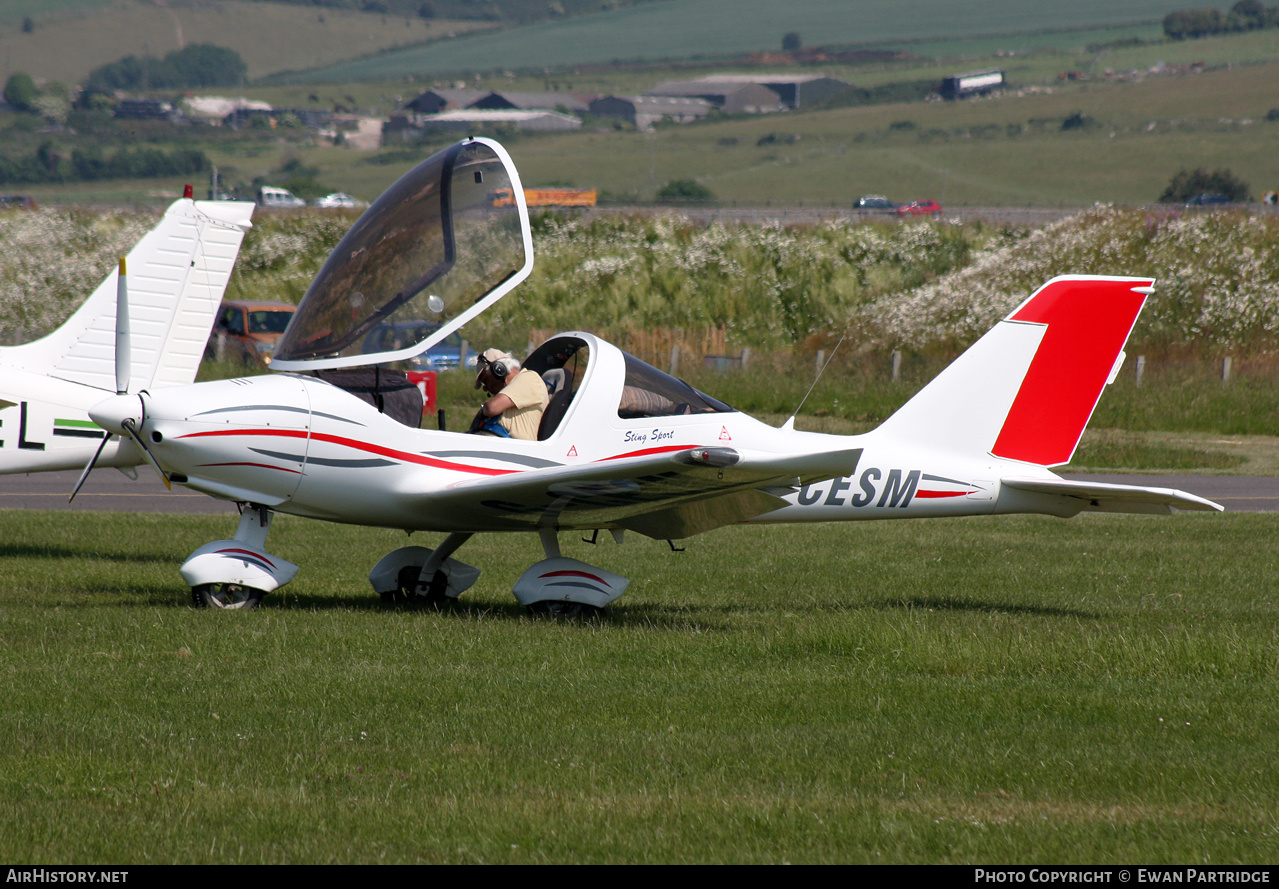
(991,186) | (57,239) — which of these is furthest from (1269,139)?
(57,239)

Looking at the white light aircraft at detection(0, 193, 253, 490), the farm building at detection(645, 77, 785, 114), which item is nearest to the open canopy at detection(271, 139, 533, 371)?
the white light aircraft at detection(0, 193, 253, 490)

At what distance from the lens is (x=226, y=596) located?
28.2ft

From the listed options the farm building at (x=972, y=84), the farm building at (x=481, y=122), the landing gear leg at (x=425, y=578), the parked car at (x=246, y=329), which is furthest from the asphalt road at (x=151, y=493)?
the farm building at (x=972, y=84)

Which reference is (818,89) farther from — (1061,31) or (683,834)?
(683,834)

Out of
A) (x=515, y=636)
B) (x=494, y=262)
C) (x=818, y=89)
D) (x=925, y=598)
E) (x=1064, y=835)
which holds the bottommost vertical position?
(x=1064, y=835)

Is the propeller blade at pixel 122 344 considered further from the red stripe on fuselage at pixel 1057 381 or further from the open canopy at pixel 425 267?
the red stripe on fuselage at pixel 1057 381

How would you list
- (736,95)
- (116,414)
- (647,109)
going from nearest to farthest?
(116,414)
(647,109)
(736,95)

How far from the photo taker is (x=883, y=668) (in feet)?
24.0

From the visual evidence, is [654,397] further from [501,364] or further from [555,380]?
[501,364]

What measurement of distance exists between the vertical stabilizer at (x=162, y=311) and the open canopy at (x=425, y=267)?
3262 millimetres

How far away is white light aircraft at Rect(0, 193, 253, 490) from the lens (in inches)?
434

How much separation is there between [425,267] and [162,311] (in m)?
4.14

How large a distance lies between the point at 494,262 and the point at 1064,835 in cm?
547

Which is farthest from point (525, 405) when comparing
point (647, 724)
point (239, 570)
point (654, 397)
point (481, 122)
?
point (481, 122)
